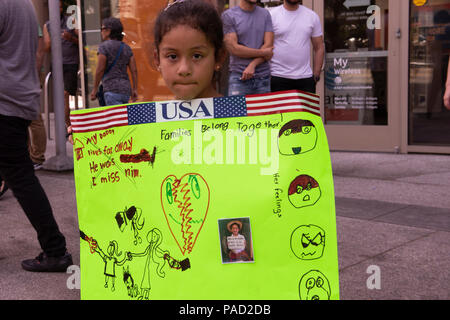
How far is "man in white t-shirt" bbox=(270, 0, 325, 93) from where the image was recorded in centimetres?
572

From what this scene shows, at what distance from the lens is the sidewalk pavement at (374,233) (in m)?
3.36

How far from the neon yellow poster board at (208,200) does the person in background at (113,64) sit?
5.11m

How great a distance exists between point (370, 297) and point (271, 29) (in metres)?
2.86

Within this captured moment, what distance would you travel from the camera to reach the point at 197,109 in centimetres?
193

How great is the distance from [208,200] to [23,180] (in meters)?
2.09

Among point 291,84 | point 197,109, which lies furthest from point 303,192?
point 291,84

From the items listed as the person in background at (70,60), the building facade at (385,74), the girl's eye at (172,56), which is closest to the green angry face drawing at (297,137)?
the girl's eye at (172,56)

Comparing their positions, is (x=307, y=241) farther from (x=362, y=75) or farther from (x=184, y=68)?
(x=362, y=75)

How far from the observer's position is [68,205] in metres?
5.41

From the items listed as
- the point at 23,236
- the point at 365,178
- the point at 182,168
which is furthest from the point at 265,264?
the point at 365,178

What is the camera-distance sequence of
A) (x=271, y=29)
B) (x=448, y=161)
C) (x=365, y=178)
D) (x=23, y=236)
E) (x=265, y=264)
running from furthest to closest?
(x=448, y=161) → (x=365, y=178) → (x=271, y=29) → (x=23, y=236) → (x=265, y=264)

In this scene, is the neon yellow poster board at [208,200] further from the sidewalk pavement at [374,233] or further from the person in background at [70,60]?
the person in background at [70,60]

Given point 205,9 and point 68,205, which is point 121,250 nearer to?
point 205,9

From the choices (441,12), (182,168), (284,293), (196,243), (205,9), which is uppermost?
(441,12)
